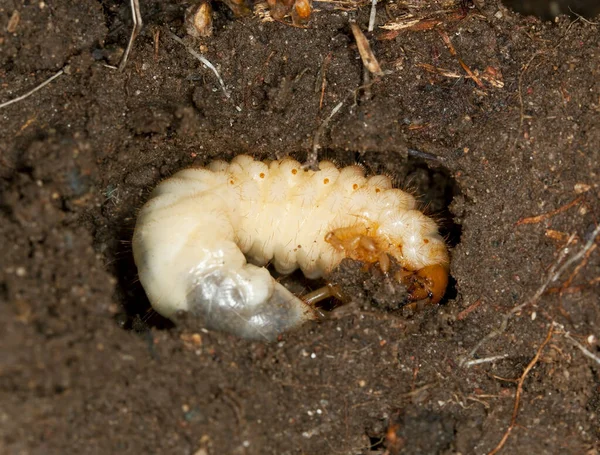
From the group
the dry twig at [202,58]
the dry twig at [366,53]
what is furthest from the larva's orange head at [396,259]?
the dry twig at [202,58]

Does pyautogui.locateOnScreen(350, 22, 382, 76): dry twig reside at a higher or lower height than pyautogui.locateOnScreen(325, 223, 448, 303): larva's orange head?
higher

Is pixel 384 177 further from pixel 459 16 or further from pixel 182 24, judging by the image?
pixel 182 24

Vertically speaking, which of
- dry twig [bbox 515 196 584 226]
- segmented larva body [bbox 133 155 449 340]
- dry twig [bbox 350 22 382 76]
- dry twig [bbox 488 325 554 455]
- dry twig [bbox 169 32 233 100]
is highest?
dry twig [bbox 350 22 382 76]

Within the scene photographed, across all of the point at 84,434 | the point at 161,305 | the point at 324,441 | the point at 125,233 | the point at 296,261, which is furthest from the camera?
the point at 296,261

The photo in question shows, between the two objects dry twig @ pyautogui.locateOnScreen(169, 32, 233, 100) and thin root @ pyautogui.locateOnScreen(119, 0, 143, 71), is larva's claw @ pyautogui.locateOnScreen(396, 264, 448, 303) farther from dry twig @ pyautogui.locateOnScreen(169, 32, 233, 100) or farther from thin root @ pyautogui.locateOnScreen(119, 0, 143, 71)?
thin root @ pyautogui.locateOnScreen(119, 0, 143, 71)

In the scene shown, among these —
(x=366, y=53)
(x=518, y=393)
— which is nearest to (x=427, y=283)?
(x=518, y=393)

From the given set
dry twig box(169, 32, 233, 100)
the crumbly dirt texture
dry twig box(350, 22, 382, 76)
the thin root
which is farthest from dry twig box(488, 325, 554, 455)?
the thin root

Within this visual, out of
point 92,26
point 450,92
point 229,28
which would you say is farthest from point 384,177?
point 92,26
